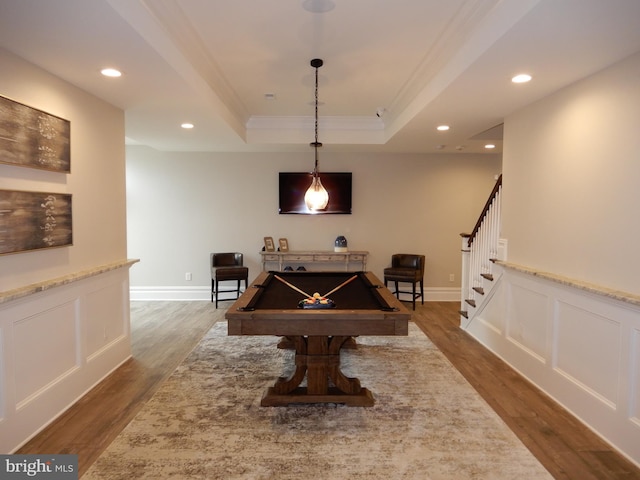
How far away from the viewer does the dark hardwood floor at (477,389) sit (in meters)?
2.31

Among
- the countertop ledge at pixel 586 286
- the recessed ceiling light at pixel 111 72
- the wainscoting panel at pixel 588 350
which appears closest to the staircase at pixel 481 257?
the countertop ledge at pixel 586 286

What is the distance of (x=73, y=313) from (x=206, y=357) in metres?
1.32

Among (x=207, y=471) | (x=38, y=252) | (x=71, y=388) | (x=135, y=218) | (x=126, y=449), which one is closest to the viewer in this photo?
(x=207, y=471)

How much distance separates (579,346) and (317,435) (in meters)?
1.98

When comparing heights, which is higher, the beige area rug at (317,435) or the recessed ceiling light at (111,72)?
the recessed ceiling light at (111,72)

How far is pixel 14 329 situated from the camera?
94.5 inches

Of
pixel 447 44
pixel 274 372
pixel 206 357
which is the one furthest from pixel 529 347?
pixel 206 357

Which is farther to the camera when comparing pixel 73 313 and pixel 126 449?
pixel 73 313

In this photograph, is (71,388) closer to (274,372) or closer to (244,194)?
(274,372)

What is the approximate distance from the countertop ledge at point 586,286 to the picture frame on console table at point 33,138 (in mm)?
3768

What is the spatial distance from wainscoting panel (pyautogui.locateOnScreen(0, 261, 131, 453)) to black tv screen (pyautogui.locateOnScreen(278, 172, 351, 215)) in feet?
10.3

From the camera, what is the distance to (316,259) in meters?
6.21

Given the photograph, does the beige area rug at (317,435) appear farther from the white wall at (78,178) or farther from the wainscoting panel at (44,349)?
the white wall at (78,178)

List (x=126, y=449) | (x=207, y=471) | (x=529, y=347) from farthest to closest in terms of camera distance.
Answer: (x=529, y=347) → (x=126, y=449) → (x=207, y=471)
